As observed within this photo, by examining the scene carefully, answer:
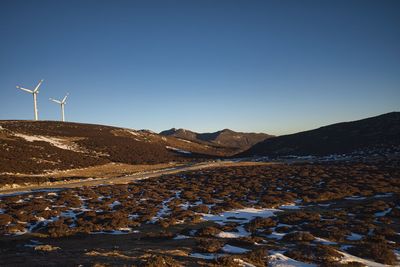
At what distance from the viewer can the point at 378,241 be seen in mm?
16422

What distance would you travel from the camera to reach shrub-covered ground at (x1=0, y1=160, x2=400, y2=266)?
14078 mm

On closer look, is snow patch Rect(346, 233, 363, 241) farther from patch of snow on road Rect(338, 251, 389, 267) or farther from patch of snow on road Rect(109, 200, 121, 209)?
patch of snow on road Rect(109, 200, 121, 209)

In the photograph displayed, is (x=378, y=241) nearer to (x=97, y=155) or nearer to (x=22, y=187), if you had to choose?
(x=22, y=187)

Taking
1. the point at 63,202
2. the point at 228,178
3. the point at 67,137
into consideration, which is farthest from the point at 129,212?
the point at 67,137

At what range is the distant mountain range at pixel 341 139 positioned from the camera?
8581 centimetres

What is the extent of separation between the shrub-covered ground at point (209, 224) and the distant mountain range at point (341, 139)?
168ft

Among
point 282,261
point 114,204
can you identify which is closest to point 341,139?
point 114,204

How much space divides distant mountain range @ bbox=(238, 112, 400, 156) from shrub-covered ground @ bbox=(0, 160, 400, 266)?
5126cm

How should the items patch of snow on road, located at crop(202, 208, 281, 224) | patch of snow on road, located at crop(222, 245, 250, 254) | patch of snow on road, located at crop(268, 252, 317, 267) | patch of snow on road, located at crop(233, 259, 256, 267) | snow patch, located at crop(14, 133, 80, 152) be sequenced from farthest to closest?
snow patch, located at crop(14, 133, 80, 152)
patch of snow on road, located at crop(202, 208, 281, 224)
patch of snow on road, located at crop(222, 245, 250, 254)
patch of snow on road, located at crop(268, 252, 317, 267)
patch of snow on road, located at crop(233, 259, 256, 267)

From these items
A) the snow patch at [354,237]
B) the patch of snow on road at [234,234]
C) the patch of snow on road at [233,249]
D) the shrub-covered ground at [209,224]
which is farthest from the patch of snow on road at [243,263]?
the snow patch at [354,237]

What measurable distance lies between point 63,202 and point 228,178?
79.3 ft

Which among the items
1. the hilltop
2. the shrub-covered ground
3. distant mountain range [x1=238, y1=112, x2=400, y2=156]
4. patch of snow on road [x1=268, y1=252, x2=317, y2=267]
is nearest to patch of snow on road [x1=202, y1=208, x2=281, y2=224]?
the shrub-covered ground

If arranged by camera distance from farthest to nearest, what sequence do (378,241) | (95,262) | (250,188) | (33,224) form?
(250,188), (33,224), (378,241), (95,262)

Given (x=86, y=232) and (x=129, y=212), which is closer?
(x=86, y=232)
